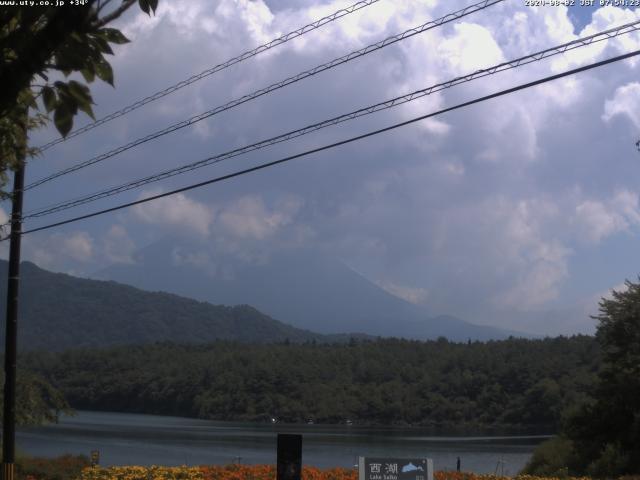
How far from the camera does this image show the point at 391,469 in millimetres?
13641

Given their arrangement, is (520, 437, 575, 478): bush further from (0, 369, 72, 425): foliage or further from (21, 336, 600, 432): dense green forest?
(21, 336, 600, 432): dense green forest

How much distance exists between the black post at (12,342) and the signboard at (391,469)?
6995 mm

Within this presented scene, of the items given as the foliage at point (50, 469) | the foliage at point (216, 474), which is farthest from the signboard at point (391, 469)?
the foliage at point (50, 469)

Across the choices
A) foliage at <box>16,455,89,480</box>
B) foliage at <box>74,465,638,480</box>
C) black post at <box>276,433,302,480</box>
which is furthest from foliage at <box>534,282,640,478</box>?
black post at <box>276,433,302,480</box>

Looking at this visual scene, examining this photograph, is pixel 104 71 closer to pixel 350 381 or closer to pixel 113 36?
pixel 113 36

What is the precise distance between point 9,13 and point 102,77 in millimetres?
522

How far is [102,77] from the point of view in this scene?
4355mm

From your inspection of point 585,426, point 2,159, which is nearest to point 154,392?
point 585,426

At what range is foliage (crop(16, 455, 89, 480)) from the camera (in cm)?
2147

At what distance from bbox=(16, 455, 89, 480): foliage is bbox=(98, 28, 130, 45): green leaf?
1742 cm

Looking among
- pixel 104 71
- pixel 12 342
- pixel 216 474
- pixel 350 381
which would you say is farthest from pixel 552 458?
pixel 350 381

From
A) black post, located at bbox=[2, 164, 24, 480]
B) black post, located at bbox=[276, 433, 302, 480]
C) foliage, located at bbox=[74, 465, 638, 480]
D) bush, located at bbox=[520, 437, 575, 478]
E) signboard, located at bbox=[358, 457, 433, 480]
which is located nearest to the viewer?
black post, located at bbox=[276, 433, 302, 480]

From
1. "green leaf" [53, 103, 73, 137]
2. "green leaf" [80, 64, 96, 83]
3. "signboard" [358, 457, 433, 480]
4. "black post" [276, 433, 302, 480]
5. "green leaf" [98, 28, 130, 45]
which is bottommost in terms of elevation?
"signboard" [358, 457, 433, 480]

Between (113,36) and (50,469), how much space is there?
20178 mm
